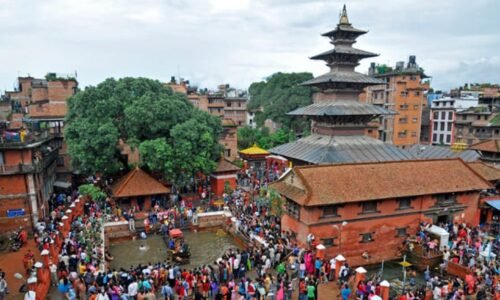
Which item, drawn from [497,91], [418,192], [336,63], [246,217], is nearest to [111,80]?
[246,217]

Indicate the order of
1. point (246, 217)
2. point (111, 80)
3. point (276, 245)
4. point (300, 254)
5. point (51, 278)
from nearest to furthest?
point (51, 278), point (300, 254), point (276, 245), point (246, 217), point (111, 80)

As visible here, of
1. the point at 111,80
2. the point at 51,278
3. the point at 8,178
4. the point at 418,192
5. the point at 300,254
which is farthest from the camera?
the point at 111,80

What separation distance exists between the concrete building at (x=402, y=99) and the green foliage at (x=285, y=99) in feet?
40.6

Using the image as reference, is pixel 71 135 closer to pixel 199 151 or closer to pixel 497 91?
pixel 199 151

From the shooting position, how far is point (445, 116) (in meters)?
57.1

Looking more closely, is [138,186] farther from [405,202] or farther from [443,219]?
[443,219]

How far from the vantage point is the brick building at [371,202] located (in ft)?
68.1

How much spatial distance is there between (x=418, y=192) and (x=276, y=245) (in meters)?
9.08

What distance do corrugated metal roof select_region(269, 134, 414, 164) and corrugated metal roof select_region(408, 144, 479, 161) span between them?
11.7m

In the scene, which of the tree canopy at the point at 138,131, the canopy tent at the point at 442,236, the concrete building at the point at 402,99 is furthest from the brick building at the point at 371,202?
the concrete building at the point at 402,99

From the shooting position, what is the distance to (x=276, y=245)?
20.5m

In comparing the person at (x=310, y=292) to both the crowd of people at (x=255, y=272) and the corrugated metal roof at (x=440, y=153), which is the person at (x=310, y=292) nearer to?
the crowd of people at (x=255, y=272)

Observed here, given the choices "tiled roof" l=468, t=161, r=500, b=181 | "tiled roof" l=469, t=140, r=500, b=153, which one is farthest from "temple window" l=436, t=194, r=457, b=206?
"tiled roof" l=469, t=140, r=500, b=153

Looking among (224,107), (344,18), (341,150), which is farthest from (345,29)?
(224,107)
